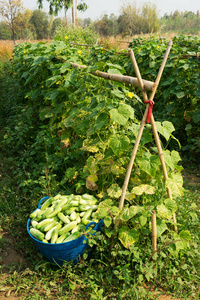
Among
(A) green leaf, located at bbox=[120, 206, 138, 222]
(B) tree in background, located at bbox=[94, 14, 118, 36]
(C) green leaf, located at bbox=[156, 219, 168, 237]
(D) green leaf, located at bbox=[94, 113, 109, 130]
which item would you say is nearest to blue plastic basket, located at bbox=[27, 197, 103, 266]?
(A) green leaf, located at bbox=[120, 206, 138, 222]

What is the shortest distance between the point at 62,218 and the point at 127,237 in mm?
597

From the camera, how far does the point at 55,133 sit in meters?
3.64

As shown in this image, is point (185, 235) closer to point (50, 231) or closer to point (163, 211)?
point (163, 211)

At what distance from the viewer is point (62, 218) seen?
2.11 metres

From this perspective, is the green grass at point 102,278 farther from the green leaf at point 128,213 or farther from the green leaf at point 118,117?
the green leaf at point 118,117

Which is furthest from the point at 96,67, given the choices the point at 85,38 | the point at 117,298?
the point at 85,38

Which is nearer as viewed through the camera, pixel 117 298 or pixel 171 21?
pixel 117 298

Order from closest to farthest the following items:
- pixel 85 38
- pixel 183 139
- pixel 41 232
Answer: pixel 41 232, pixel 183 139, pixel 85 38

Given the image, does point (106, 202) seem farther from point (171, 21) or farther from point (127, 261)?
point (171, 21)

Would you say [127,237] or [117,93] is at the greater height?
[117,93]

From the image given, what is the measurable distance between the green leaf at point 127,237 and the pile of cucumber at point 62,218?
9.8 inches

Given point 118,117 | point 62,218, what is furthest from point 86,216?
point 118,117

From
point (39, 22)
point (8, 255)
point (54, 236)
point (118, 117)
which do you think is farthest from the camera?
point (39, 22)

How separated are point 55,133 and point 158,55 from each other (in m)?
2.52
